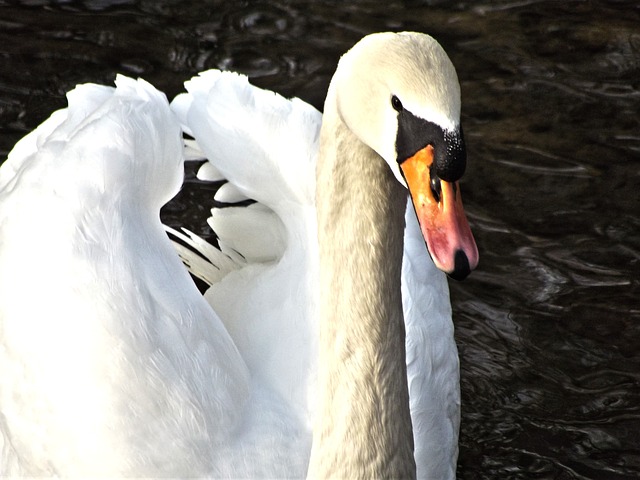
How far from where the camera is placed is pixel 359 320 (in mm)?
2781

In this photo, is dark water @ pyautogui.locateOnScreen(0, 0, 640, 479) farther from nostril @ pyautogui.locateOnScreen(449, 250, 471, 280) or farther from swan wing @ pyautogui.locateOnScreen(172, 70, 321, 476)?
nostril @ pyautogui.locateOnScreen(449, 250, 471, 280)

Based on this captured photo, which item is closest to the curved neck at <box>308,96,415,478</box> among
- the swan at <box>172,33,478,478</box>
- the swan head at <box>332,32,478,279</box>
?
the swan at <box>172,33,478,478</box>

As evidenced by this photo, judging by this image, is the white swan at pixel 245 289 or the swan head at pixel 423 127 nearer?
the swan head at pixel 423 127

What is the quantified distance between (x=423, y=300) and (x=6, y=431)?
1.28m

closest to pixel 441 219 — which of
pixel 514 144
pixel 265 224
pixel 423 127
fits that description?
pixel 423 127

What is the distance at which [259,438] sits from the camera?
3238mm

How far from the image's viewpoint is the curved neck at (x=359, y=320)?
2.68 meters

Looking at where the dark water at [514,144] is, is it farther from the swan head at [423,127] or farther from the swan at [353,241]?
the swan head at [423,127]

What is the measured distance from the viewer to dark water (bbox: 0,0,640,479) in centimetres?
438

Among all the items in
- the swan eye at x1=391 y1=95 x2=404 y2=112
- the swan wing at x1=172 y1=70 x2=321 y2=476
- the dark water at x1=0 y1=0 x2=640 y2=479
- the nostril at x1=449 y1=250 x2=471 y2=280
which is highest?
the swan eye at x1=391 y1=95 x2=404 y2=112

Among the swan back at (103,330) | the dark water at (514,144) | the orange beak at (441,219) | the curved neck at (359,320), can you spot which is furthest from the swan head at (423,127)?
the dark water at (514,144)

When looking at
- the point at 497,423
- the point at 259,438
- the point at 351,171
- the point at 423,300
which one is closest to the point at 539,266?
the point at 497,423

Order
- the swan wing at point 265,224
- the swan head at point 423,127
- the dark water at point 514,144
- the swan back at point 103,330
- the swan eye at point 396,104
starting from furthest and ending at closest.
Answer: the dark water at point 514,144
the swan wing at point 265,224
the swan back at point 103,330
the swan eye at point 396,104
the swan head at point 423,127

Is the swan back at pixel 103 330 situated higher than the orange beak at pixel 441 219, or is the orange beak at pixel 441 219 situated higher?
the orange beak at pixel 441 219
